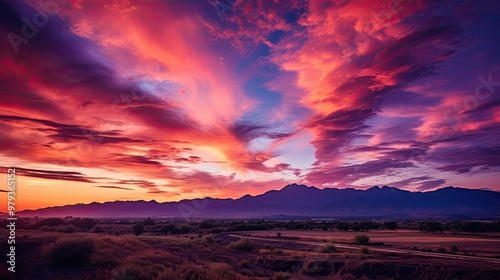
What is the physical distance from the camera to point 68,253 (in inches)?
842

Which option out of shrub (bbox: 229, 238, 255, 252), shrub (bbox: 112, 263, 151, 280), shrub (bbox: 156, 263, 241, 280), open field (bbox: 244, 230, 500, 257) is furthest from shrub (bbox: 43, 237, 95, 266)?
open field (bbox: 244, 230, 500, 257)

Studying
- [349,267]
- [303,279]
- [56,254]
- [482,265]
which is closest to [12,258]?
[56,254]

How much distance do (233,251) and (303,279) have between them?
21.4 meters

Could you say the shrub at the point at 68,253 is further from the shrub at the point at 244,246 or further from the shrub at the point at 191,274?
the shrub at the point at 244,246

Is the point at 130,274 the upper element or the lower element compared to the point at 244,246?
upper

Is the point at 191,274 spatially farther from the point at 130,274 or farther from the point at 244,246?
the point at 244,246

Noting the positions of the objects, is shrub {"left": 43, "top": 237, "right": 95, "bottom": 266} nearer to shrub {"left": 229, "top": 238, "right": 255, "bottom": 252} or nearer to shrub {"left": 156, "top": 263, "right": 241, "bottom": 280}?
shrub {"left": 156, "top": 263, "right": 241, "bottom": 280}

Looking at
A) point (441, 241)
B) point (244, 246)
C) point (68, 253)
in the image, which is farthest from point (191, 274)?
point (441, 241)

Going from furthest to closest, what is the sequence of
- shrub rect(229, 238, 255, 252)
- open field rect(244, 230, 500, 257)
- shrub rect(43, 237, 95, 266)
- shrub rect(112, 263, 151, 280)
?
shrub rect(229, 238, 255, 252) → open field rect(244, 230, 500, 257) → shrub rect(43, 237, 95, 266) → shrub rect(112, 263, 151, 280)

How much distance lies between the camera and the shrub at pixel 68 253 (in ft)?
69.1

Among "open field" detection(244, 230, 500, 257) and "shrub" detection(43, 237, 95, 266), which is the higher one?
"shrub" detection(43, 237, 95, 266)

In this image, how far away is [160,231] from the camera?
86625 millimetres

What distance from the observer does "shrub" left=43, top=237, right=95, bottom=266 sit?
69.1ft

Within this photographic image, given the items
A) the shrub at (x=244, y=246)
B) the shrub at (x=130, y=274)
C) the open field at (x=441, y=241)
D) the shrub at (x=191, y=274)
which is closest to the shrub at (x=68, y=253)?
the shrub at (x=130, y=274)
